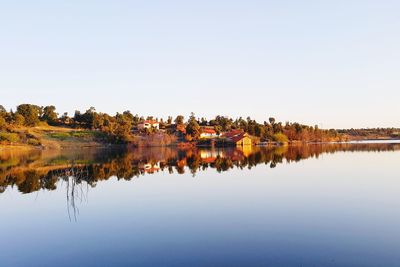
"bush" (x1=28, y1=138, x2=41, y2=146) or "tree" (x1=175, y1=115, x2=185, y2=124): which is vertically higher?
"tree" (x1=175, y1=115, x2=185, y2=124)

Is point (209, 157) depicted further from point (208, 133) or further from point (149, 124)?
point (149, 124)

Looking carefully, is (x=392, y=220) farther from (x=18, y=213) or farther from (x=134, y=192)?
(x=18, y=213)

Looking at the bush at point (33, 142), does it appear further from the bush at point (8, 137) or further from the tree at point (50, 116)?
the tree at point (50, 116)

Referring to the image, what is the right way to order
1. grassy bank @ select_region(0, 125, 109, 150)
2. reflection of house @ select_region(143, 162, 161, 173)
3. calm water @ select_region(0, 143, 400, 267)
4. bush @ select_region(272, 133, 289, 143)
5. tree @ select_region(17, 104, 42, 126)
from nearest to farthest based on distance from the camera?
1. calm water @ select_region(0, 143, 400, 267)
2. reflection of house @ select_region(143, 162, 161, 173)
3. grassy bank @ select_region(0, 125, 109, 150)
4. tree @ select_region(17, 104, 42, 126)
5. bush @ select_region(272, 133, 289, 143)

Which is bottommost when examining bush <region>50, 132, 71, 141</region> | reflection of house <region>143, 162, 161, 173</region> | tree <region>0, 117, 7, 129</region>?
reflection of house <region>143, 162, 161, 173</region>

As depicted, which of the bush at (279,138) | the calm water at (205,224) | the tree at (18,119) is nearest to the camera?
the calm water at (205,224)

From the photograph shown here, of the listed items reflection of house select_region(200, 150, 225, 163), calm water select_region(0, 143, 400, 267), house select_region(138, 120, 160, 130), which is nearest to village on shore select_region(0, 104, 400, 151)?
house select_region(138, 120, 160, 130)

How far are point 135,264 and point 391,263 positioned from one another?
5504 mm

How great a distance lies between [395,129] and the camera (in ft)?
616

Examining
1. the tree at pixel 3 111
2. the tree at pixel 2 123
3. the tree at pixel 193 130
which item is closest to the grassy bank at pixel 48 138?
the tree at pixel 2 123

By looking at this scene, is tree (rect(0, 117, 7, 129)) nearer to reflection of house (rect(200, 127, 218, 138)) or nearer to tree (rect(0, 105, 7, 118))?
tree (rect(0, 105, 7, 118))

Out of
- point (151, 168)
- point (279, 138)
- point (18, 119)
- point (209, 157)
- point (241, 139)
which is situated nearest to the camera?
point (151, 168)

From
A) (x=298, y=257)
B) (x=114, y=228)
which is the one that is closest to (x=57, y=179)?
(x=114, y=228)

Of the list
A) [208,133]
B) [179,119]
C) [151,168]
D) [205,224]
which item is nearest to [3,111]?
[179,119]
